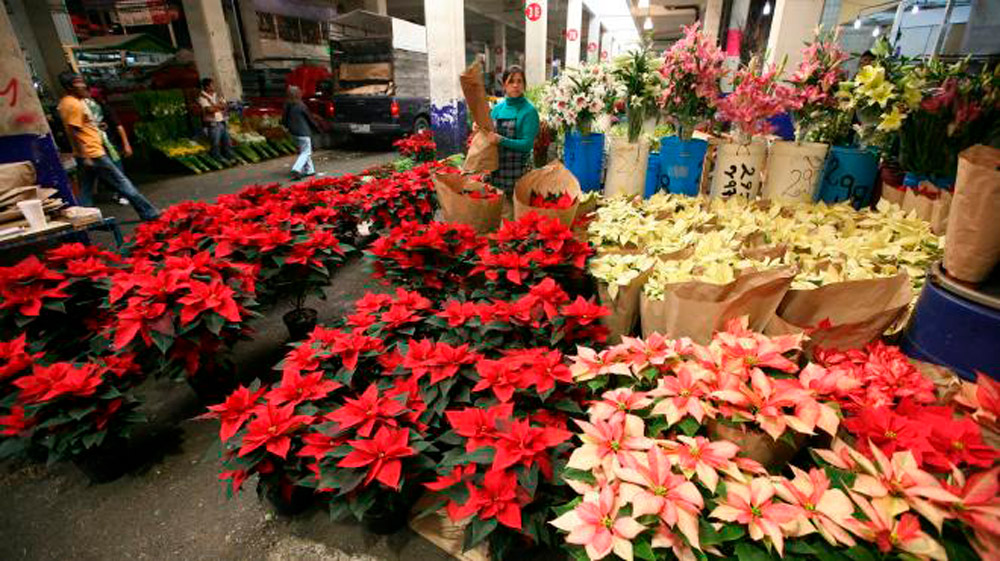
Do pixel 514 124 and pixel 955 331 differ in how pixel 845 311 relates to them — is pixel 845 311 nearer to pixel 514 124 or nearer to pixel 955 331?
pixel 955 331

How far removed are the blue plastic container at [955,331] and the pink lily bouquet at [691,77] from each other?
1955 mm

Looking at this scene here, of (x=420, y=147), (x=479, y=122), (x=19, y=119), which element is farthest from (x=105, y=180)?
(x=479, y=122)

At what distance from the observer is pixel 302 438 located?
5.68 feet

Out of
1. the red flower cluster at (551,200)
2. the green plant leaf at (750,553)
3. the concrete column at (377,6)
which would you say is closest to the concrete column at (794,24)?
the red flower cluster at (551,200)

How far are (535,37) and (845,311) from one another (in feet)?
43.0

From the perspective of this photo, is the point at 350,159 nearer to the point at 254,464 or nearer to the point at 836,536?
the point at 254,464

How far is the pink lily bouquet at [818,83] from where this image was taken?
2699mm

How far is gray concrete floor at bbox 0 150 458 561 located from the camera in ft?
6.34

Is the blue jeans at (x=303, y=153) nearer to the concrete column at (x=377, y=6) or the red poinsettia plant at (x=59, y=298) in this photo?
the red poinsettia plant at (x=59, y=298)

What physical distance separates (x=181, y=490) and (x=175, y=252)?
146cm

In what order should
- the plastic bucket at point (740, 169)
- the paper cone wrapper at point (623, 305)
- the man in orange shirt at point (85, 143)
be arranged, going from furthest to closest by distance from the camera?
the man in orange shirt at point (85, 143) < the plastic bucket at point (740, 169) < the paper cone wrapper at point (623, 305)

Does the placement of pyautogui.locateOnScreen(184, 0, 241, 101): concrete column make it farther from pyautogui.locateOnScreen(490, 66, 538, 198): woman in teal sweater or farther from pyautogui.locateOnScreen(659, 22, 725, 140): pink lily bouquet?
pyautogui.locateOnScreen(659, 22, 725, 140): pink lily bouquet

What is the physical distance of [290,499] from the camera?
77.1 inches

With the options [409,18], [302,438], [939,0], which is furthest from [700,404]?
[409,18]
